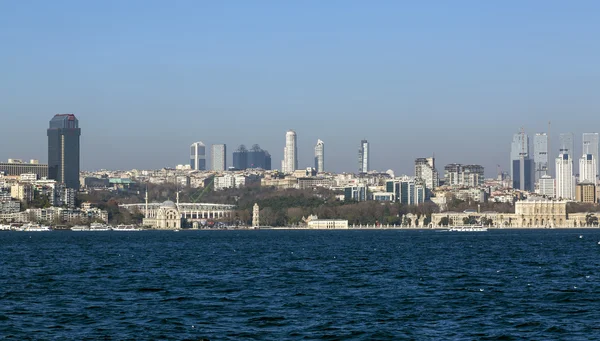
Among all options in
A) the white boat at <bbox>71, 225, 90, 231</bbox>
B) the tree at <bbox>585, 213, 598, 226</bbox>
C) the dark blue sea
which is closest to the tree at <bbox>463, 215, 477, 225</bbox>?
the tree at <bbox>585, 213, 598, 226</bbox>

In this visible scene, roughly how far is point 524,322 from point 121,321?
901cm

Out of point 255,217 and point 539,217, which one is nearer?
point 255,217

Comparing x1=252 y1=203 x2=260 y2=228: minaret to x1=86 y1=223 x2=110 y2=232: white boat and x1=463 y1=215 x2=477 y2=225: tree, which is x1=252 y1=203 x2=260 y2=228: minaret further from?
x1=463 y1=215 x2=477 y2=225: tree

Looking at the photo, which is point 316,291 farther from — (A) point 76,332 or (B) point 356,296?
(A) point 76,332

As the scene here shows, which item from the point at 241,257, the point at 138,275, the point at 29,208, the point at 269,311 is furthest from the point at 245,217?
the point at 269,311

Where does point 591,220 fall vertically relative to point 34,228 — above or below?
above

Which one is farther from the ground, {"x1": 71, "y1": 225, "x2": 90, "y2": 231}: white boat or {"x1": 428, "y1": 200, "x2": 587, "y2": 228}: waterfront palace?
{"x1": 428, "y1": 200, "x2": 587, "y2": 228}: waterfront palace

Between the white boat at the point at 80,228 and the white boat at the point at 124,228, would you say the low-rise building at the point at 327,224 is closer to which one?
the white boat at the point at 124,228

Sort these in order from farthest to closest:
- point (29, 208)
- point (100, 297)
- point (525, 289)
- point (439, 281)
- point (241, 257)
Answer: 1. point (29, 208)
2. point (241, 257)
3. point (439, 281)
4. point (525, 289)
5. point (100, 297)

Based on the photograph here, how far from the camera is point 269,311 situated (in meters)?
28.3

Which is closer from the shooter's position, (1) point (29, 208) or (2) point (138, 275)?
(2) point (138, 275)

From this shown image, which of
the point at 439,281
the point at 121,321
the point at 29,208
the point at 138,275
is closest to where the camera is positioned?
the point at 121,321

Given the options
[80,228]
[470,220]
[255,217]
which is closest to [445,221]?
[470,220]

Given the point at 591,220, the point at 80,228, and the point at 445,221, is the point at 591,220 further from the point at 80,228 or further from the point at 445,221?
the point at 80,228
